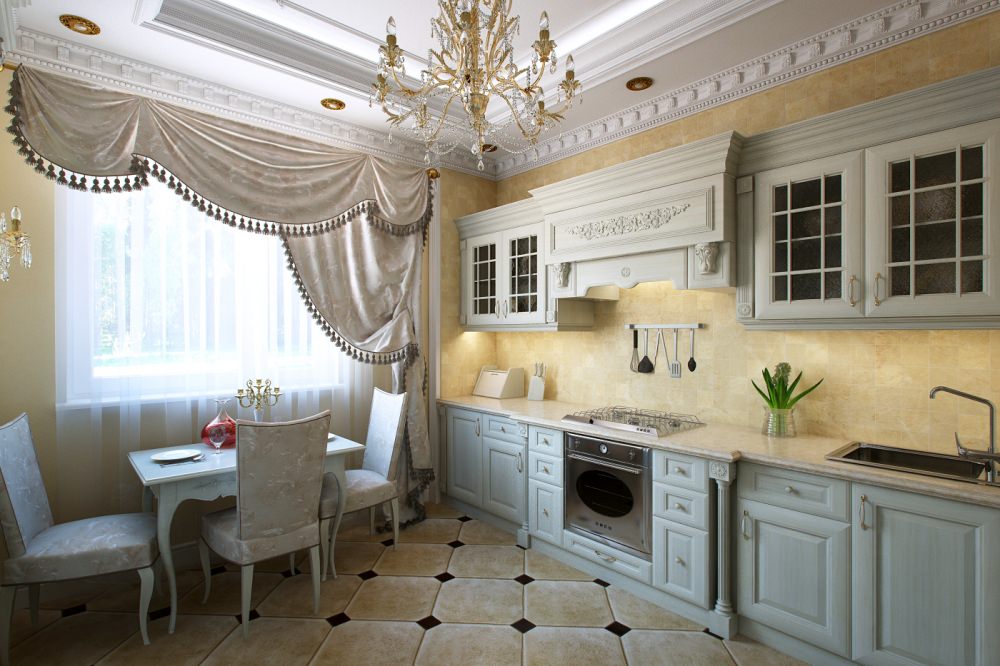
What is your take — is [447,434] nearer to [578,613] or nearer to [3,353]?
[578,613]

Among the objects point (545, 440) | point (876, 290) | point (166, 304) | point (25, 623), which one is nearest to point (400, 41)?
point (166, 304)

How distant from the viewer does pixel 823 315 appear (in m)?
2.32

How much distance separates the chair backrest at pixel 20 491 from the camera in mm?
2090

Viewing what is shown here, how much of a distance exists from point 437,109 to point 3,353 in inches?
104

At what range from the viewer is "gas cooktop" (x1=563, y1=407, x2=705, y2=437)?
2.74 m

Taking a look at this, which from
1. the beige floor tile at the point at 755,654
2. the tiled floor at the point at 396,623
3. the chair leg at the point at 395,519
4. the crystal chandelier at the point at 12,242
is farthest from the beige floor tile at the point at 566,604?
the crystal chandelier at the point at 12,242

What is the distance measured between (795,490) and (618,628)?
3.31 ft

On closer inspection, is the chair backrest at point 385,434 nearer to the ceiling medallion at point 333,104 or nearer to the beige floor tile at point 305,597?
the beige floor tile at point 305,597

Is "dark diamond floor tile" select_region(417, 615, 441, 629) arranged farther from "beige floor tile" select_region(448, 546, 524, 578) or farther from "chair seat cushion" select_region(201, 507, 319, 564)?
"chair seat cushion" select_region(201, 507, 319, 564)

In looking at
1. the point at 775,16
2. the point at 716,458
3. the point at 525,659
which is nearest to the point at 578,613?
the point at 525,659

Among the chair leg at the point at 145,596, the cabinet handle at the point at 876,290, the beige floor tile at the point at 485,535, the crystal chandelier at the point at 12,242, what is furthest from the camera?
the beige floor tile at the point at 485,535

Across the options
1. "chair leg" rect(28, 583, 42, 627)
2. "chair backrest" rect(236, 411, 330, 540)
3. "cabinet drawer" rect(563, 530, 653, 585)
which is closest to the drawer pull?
"cabinet drawer" rect(563, 530, 653, 585)

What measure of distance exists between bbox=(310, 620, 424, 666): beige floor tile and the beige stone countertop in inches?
51.2

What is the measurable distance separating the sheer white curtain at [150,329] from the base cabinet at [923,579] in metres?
3.08
